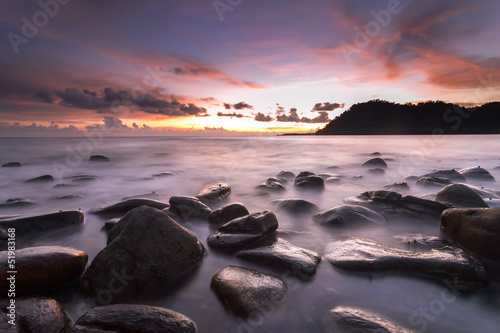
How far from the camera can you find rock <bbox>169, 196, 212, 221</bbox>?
4863 millimetres

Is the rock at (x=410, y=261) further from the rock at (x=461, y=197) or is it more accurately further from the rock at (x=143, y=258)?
the rock at (x=461, y=197)

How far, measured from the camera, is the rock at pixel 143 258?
2.63 metres

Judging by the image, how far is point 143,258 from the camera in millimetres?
2791

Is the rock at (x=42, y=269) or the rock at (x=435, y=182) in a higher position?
the rock at (x=435, y=182)

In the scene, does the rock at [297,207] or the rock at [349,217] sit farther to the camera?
the rock at [297,207]

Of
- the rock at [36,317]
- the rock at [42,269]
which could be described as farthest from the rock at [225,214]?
the rock at [36,317]

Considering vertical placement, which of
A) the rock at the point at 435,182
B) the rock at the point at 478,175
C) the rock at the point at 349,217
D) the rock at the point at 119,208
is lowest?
the rock at the point at 119,208

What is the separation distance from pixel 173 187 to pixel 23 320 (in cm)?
676

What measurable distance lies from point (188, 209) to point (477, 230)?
456 centimetres

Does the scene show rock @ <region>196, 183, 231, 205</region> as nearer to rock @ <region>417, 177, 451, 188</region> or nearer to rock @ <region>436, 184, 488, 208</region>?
rock @ <region>436, 184, 488, 208</region>

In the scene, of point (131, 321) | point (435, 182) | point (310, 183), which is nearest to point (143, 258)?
point (131, 321)

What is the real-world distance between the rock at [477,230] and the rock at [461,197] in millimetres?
1653

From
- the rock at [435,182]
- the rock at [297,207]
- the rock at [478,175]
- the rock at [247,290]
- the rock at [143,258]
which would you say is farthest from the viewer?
the rock at [478,175]

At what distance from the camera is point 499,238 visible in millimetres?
3008
